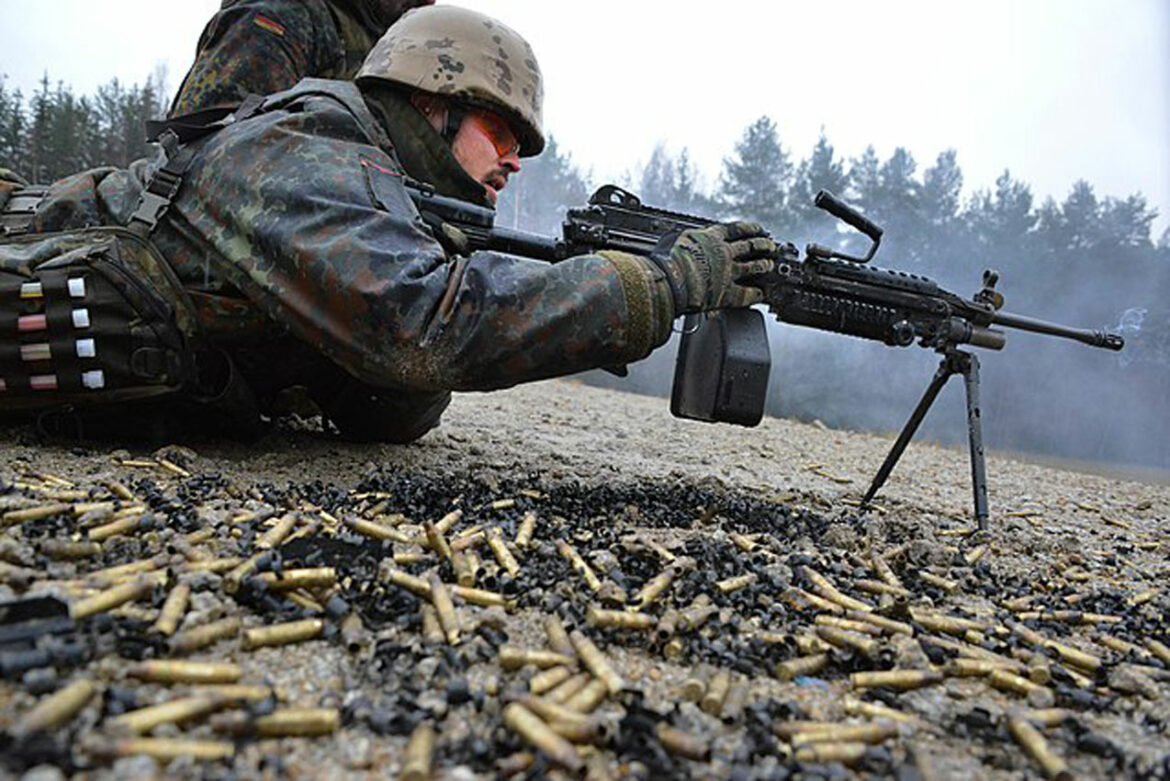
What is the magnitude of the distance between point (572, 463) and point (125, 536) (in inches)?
135

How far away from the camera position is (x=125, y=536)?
2.71m

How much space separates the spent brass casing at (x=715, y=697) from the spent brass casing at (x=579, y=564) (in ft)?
2.32

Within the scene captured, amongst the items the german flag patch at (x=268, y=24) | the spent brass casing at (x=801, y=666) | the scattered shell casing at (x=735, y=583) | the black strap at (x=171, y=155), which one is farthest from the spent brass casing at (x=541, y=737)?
the german flag patch at (x=268, y=24)

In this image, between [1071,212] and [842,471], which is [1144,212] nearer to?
[1071,212]

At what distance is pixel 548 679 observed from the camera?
2.06 m

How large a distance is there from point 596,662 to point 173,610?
44.9 inches

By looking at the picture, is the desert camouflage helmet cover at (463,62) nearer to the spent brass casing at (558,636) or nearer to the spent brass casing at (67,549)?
the spent brass casing at (67,549)

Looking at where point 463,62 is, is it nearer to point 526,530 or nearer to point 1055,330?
point 526,530

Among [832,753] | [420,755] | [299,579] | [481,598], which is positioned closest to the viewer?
[420,755]

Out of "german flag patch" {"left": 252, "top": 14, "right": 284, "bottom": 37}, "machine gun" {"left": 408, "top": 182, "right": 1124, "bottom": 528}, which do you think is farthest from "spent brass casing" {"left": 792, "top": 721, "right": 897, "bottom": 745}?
"german flag patch" {"left": 252, "top": 14, "right": 284, "bottom": 37}

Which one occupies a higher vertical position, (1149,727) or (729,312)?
(729,312)

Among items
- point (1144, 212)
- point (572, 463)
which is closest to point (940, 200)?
point (1144, 212)

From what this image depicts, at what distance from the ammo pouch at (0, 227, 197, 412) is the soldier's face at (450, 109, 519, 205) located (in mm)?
1594

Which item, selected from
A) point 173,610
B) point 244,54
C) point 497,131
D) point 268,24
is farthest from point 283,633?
point 268,24
